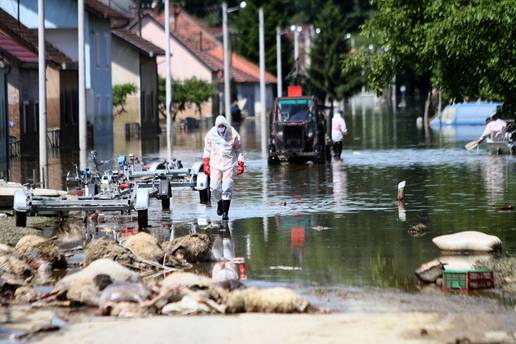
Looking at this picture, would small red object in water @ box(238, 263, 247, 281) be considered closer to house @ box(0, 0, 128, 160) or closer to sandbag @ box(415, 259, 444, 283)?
sandbag @ box(415, 259, 444, 283)

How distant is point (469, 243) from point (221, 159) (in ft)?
18.6

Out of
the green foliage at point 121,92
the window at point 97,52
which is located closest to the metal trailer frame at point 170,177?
the window at point 97,52

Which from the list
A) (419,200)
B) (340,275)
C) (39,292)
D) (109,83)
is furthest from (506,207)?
(109,83)

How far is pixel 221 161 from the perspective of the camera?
21312mm

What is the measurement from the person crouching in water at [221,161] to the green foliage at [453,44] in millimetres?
3696

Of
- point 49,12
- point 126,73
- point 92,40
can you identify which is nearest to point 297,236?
point 49,12

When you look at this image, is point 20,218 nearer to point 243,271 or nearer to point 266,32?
point 243,271

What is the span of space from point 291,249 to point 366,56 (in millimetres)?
12278

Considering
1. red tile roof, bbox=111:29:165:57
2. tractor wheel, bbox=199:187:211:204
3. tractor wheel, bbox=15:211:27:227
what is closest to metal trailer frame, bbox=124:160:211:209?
tractor wheel, bbox=199:187:211:204

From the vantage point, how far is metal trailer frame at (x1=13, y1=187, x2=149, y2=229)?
2000 centimetres

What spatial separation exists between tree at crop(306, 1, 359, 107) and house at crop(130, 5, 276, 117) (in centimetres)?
1072

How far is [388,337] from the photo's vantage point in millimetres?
10961

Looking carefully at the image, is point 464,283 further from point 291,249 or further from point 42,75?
point 42,75

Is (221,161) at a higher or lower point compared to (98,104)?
lower
